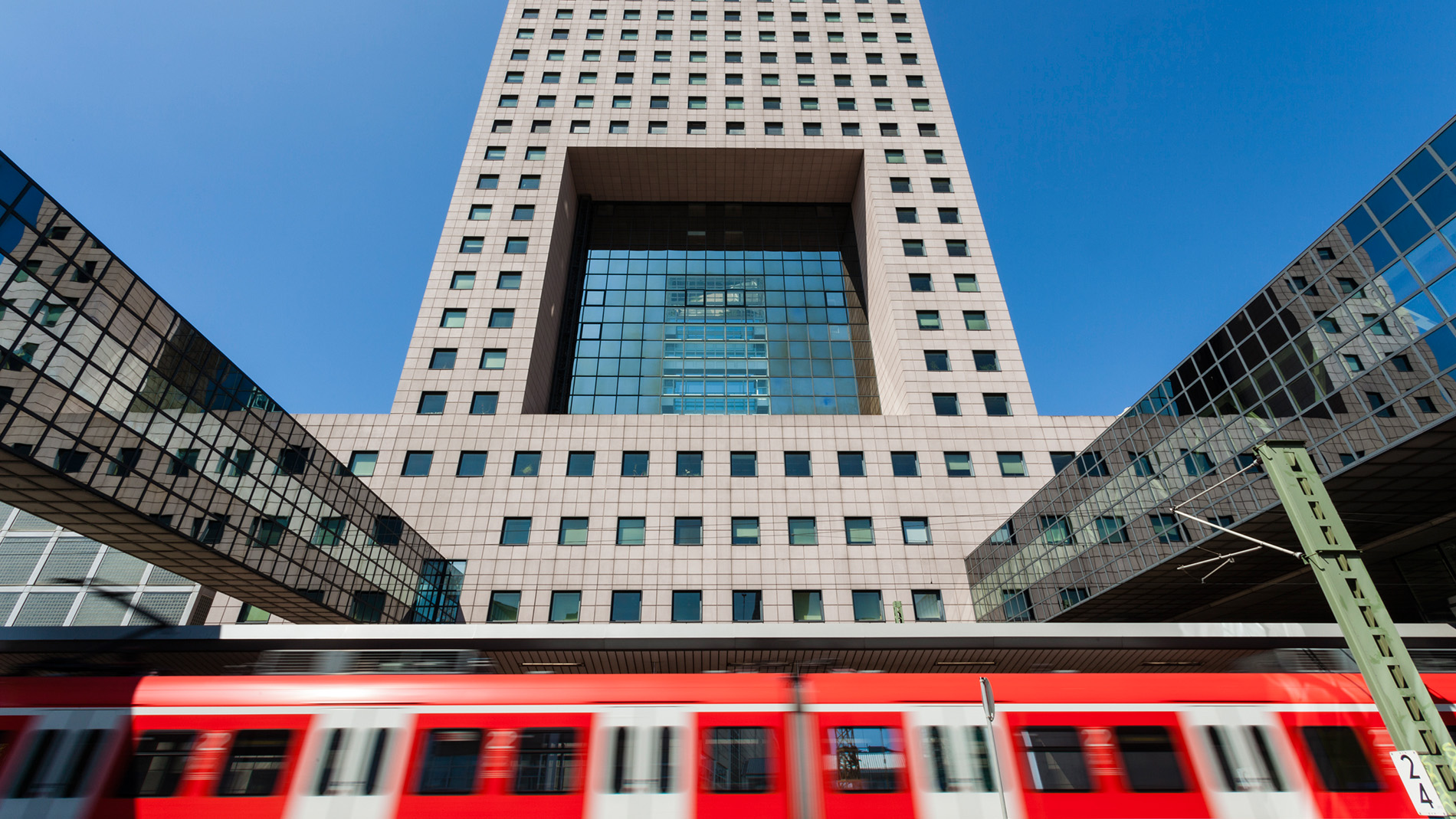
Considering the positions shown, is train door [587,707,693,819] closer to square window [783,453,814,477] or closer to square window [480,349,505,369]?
square window [783,453,814,477]

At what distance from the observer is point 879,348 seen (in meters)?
44.5

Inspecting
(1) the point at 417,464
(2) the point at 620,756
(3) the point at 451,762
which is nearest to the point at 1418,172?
(2) the point at 620,756

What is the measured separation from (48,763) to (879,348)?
4050 cm

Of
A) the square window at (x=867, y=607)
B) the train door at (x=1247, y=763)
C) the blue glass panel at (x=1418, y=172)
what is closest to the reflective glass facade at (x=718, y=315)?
the square window at (x=867, y=607)

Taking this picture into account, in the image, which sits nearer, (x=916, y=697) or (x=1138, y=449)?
(x=916, y=697)

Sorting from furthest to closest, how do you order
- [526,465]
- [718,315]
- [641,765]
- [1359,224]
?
1. [718,315]
2. [526,465]
3. [1359,224]
4. [641,765]

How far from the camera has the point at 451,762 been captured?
11.2 m

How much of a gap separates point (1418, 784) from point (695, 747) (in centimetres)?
957

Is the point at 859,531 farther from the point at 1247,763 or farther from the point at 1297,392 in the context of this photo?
the point at 1247,763

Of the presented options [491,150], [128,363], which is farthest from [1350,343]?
[491,150]

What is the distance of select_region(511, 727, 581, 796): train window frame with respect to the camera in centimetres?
1091

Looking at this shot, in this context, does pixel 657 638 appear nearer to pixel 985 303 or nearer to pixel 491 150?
pixel 985 303

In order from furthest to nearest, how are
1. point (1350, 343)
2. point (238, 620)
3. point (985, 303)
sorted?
point (985, 303), point (238, 620), point (1350, 343)

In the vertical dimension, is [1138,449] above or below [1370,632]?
above
